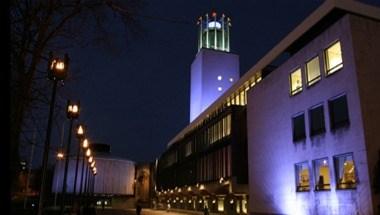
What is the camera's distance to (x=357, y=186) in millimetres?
21094

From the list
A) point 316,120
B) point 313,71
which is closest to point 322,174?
point 316,120

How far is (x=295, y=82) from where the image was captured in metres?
30.2

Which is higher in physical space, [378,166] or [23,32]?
[23,32]

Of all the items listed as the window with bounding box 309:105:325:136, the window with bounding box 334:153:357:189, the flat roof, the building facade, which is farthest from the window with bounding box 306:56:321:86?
the building facade

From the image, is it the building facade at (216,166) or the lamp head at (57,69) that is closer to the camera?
the lamp head at (57,69)

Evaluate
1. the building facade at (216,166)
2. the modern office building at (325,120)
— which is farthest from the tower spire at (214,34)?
the modern office building at (325,120)

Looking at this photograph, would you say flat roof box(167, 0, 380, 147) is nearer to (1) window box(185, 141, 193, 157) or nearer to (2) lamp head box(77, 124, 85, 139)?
(2) lamp head box(77, 124, 85, 139)

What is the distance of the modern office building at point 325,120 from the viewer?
21641 millimetres

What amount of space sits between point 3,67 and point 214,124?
4816 centimetres

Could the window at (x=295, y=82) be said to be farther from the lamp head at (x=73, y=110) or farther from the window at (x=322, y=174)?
the lamp head at (x=73, y=110)

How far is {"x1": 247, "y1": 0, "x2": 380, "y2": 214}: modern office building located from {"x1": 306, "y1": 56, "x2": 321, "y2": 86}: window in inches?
2.8

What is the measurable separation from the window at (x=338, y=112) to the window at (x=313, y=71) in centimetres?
259

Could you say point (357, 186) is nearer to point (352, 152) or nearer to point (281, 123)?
point (352, 152)

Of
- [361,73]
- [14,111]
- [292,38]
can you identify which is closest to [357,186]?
[361,73]
